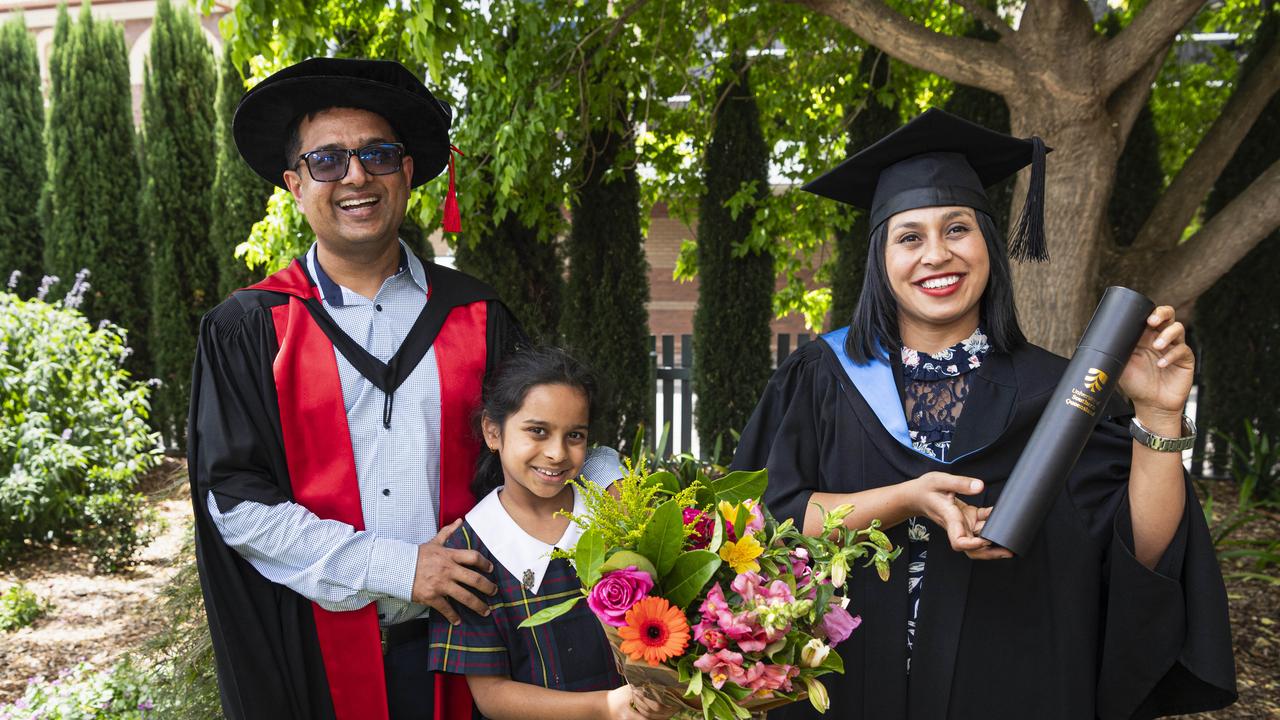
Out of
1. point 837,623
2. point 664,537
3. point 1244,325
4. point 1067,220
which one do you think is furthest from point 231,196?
point 1244,325

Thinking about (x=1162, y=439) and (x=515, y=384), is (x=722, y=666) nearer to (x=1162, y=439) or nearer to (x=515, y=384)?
(x=515, y=384)

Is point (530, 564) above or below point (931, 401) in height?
below

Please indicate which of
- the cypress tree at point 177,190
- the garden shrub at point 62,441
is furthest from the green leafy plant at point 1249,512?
the cypress tree at point 177,190

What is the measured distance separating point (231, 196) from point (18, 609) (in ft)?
14.1

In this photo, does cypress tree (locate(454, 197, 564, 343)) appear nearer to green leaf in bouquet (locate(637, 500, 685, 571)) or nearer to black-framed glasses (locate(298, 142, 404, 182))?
black-framed glasses (locate(298, 142, 404, 182))

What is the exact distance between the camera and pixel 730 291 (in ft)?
25.3

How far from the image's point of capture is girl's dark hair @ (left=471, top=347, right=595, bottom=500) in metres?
1.92

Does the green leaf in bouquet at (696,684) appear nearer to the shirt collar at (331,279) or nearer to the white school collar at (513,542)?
the white school collar at (513,542)

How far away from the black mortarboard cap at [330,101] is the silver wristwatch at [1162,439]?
1.63 meters

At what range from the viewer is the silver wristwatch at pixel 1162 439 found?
166cm

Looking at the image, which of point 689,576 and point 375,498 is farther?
point 375,498

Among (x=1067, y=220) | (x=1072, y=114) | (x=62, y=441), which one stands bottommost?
(x=62, y=441)

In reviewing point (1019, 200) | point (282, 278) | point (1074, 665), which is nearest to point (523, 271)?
point (1019, 200)

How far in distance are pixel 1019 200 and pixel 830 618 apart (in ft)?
11.2
